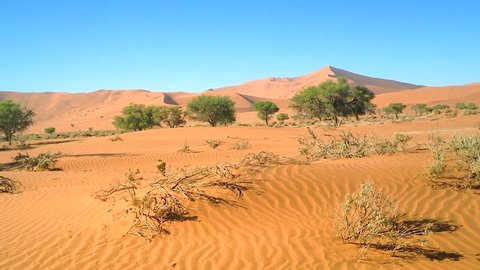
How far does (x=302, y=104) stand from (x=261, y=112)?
1324cm

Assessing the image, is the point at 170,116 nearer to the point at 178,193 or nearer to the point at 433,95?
the point at 178,193

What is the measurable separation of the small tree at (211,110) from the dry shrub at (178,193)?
29848 millimetres

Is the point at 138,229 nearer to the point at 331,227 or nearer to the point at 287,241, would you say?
the point at 287,241

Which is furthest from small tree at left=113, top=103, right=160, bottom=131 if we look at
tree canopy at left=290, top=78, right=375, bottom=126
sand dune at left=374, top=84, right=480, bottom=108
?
sand dune at left=374, top=84, right=480, bottom=108

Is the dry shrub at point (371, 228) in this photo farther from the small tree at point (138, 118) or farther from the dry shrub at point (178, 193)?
the small tree at point (138, 118)

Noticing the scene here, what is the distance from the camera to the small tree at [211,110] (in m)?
38.8

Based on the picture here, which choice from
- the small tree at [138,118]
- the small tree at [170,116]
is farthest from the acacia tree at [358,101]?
the small tree at [138,118]

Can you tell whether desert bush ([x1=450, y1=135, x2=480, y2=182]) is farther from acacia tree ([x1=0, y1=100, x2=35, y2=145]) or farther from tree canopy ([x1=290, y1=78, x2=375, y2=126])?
acacia tree ([x1=0, y1=100, x2=35, y2=145])

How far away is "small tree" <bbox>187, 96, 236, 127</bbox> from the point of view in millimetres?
38750

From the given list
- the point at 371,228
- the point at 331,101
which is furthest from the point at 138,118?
the point at 371,228

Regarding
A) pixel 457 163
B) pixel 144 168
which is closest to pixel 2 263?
pixel 457 163

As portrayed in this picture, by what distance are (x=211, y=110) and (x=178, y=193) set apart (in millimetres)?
31975

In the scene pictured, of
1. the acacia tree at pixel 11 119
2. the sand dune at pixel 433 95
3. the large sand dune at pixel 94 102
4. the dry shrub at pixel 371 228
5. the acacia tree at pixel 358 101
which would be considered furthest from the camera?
the large sand dune at pixel 94 102

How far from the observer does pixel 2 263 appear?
202 inches
